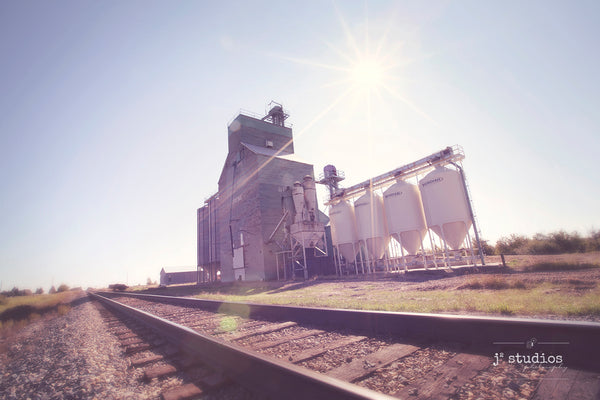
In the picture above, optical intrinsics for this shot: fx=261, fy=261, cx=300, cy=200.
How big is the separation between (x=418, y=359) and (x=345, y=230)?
2366 centimetres

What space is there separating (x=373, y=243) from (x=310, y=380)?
23.3 metres

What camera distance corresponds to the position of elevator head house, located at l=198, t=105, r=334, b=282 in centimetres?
2731

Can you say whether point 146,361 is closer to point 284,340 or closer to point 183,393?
point 183,393

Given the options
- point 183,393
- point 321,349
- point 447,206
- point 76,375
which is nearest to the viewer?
point 183,393

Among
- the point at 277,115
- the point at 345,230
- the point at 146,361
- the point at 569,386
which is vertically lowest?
the point at 146,361

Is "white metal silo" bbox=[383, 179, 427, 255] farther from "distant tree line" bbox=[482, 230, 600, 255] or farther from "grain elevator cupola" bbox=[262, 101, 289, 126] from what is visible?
"grain elevator cupola" bbox=[262, 101, 289, 126]

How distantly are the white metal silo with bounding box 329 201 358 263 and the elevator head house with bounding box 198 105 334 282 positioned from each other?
1826 millimetres

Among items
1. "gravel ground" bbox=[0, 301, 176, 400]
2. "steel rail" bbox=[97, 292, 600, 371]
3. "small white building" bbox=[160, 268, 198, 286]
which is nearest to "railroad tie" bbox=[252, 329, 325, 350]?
"steel rail" bbox=[97, 292, 600, 371]

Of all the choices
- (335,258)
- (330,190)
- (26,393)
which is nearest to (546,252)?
(335,258)

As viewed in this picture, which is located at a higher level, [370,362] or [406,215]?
[406,215]

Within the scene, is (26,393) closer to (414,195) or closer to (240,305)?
(240,305)

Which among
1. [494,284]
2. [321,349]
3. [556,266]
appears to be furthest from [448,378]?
[556,266]

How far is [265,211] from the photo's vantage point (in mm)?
28656

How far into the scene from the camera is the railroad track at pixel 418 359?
188 cm
